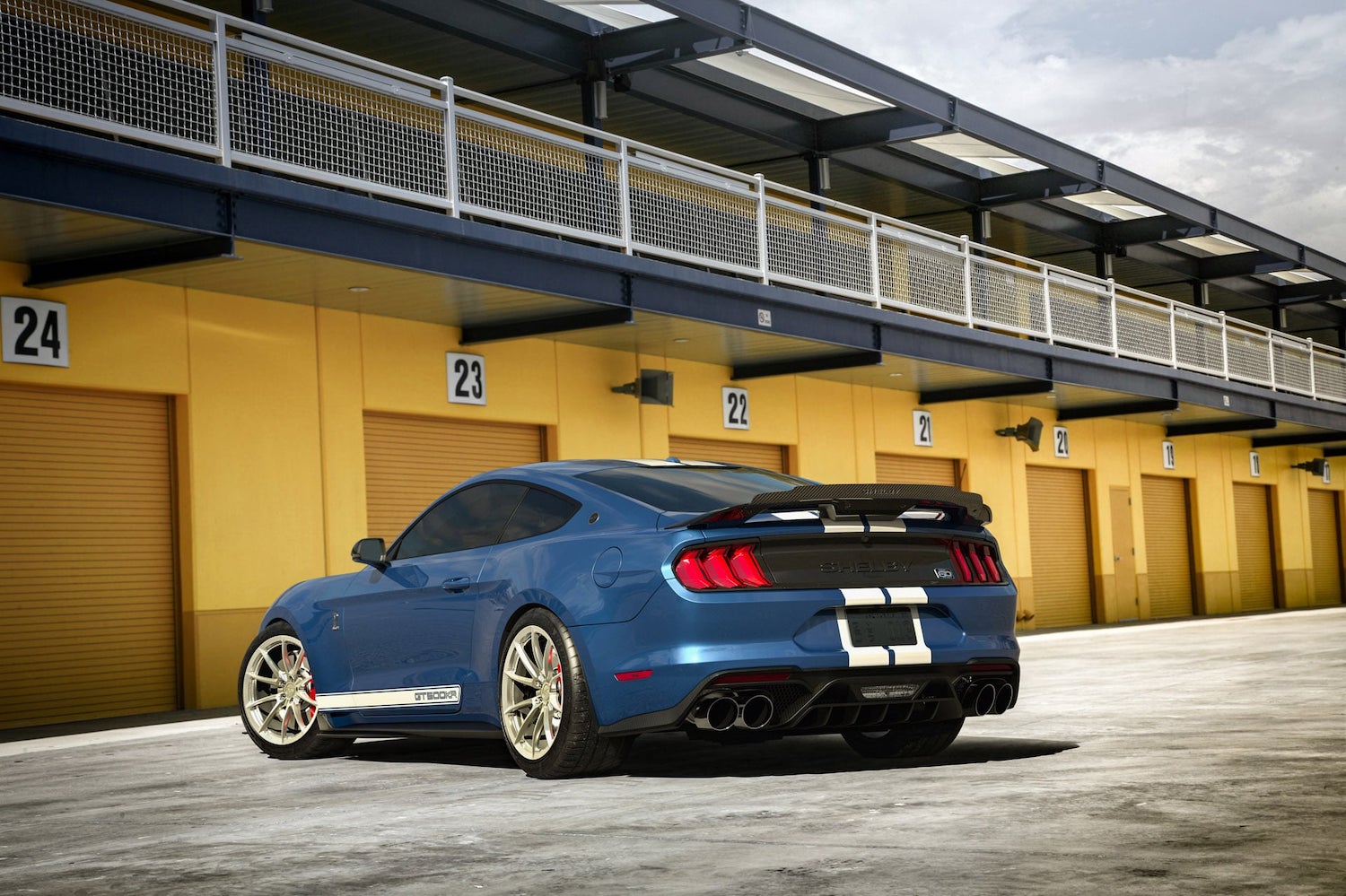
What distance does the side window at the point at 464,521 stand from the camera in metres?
7.41

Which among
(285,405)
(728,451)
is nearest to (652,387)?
(728,451)

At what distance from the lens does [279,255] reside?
12477 mm

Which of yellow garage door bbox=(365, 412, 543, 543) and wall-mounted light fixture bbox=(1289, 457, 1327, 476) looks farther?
wall-mounted light fixture bbox=(1289, 457, 1327, 476)

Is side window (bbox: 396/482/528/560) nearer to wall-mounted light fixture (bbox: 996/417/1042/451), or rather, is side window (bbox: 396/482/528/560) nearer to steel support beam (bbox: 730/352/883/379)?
steel support beam (bbox: 730/352/883/379)

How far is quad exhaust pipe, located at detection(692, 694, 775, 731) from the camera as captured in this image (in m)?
6.16

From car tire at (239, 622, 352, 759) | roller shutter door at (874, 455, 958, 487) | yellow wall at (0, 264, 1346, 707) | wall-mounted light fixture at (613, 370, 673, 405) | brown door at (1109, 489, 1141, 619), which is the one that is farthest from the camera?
brown door at (1109, 489, 1141, 619)

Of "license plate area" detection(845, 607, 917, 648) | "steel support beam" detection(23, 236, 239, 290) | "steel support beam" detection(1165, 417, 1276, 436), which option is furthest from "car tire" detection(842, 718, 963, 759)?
"steel support beam" detection(1165, 417, 1276, 436)

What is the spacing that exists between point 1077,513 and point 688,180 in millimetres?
14464

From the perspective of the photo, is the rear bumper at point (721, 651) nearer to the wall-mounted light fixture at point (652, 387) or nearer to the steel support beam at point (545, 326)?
the steel support beam at point (545, 326)

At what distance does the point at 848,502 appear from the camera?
6496mm

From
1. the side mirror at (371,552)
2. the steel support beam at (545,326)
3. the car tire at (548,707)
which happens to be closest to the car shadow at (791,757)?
the car tire at (548,707)

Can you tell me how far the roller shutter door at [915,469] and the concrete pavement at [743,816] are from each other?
1413 centimetres

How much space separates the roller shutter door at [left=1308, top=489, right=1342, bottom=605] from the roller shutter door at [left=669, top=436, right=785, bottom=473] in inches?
813

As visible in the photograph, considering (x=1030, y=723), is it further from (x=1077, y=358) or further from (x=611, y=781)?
(x=1077, y=358)
